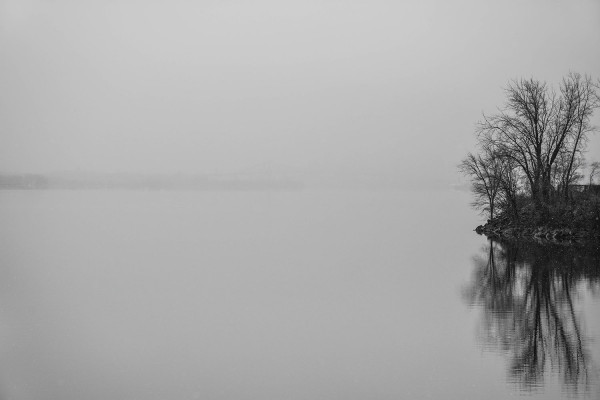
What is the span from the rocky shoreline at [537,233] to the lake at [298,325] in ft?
18.6

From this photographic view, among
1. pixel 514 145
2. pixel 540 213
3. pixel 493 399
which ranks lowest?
pixel 493 399

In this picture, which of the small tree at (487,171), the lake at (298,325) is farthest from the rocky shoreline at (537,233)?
the lake at (298,325)

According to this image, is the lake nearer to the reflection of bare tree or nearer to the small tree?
the reflection of bare tree

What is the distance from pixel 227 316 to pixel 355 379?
692cm

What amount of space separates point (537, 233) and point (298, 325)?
103 feet

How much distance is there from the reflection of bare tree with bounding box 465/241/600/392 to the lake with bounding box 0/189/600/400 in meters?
0.07

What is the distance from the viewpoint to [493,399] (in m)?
11.7

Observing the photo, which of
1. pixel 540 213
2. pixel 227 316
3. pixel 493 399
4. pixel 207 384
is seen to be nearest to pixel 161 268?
pixel 227 316

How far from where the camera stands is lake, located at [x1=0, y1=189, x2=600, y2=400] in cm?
1273

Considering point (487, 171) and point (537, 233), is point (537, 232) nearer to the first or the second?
point (537, 233)

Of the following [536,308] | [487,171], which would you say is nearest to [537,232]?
[487,171]

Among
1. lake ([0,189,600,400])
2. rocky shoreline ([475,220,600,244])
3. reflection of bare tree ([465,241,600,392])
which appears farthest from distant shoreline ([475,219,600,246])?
lake ([0,189,600,400])

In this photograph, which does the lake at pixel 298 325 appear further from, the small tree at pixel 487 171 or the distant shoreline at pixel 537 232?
the small tree at pixel 487 171

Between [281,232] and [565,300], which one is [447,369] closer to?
[565,300]
